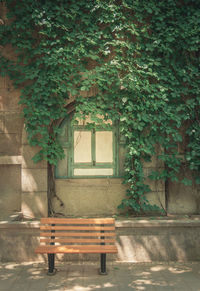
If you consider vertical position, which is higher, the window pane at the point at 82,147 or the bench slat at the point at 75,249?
the window pane at the point at 82,147

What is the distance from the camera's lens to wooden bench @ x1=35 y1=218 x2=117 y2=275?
443 centimetres

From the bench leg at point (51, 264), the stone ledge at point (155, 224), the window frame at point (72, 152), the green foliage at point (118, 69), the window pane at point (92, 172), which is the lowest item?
the bench leg at point (51, 264)

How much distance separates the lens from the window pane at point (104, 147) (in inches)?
237

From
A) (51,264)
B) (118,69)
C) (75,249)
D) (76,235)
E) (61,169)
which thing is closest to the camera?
(75,249)

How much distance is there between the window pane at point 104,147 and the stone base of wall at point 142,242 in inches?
55.6

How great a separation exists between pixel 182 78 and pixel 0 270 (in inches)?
190

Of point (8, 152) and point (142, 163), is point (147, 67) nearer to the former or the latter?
point (142, 163)

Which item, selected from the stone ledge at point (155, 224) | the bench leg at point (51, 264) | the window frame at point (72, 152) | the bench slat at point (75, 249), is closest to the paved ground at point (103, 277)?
the bench leg at point (51, 264)

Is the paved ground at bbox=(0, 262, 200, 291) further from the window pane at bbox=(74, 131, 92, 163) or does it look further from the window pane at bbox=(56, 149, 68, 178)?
the window pane at bbox=(74, 131, 92, 163)

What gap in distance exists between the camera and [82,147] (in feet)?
19.7

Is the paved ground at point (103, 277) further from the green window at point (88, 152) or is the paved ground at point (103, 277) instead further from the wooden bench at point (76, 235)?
the green window at point (88, 152)

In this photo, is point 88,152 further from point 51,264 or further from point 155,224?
point 51,264

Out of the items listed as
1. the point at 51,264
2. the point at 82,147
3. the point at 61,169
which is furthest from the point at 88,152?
the point at 51,264

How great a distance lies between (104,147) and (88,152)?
355 millimetres
